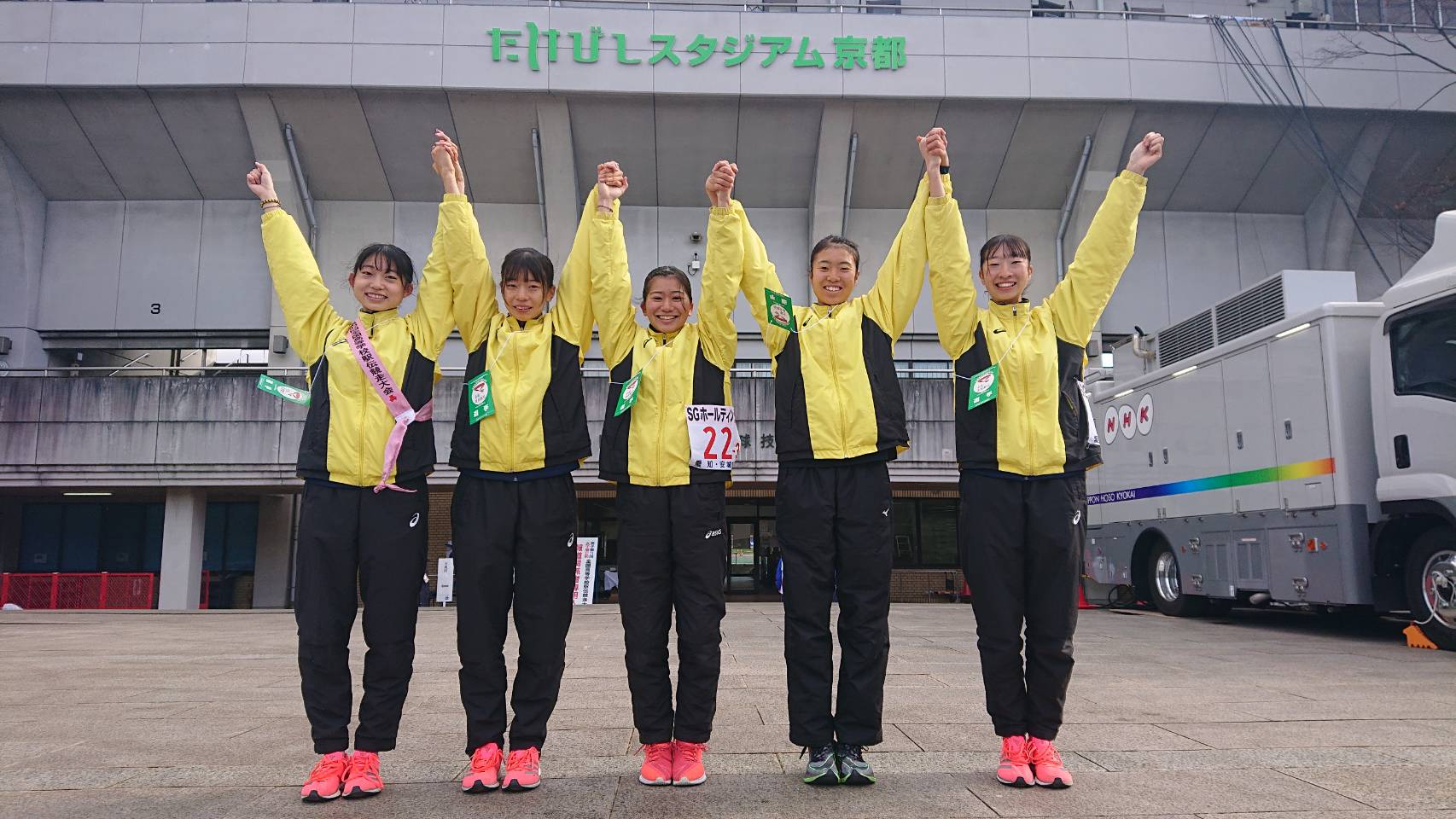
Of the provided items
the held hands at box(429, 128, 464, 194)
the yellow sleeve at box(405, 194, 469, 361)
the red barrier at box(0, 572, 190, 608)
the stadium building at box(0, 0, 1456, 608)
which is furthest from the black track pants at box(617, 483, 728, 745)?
the red barrier at box(0, 572, 190, 608)

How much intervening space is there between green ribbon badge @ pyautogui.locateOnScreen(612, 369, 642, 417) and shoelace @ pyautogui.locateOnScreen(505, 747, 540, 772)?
1.29 m

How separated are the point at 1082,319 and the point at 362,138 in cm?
1999

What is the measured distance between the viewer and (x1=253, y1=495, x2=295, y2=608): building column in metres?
22.1

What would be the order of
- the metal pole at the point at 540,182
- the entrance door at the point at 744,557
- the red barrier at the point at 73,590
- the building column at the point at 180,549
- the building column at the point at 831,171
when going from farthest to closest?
the entrance door at the point at 744,557, the metal pole at the point at 540,182, the building column at the point at 831,171, the building column at the point at 180,549, the red barrier at the point at 73,590

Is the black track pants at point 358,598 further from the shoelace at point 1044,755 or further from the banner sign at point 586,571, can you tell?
the banner sign at point 586,571

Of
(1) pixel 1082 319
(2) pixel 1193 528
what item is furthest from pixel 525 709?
(2) pixel 1193 528

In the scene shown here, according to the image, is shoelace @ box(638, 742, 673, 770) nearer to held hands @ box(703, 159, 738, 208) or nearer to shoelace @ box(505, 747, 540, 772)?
shoelace @ box(505, 747, 540, 772)

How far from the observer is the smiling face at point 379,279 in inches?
147

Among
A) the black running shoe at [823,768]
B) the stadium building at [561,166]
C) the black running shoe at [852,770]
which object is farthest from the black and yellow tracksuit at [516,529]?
the stadium building at [561,166]

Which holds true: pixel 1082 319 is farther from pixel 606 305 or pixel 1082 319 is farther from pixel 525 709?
pixel 525 709

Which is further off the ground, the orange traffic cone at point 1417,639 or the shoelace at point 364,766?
the shoelace at point 364,766

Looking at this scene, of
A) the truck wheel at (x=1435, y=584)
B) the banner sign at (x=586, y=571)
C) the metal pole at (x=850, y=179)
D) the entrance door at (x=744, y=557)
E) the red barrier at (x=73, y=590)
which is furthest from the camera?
the entrance door at (x=744, y=557)

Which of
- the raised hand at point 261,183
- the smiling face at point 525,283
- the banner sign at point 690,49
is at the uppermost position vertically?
the banner sign at point 690,49

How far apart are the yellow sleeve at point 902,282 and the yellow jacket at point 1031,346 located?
0.05 m
